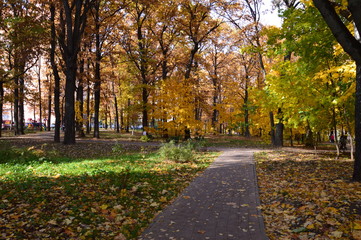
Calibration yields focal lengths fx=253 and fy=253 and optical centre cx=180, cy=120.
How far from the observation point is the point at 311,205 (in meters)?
5.05

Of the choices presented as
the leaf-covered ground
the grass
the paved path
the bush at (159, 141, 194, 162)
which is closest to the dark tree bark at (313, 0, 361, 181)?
the leaf-covered ground

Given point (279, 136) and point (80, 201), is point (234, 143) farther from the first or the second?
point (80, 201)

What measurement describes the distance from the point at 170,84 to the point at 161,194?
14.5 metres

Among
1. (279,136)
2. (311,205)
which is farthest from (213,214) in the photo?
(279,136)

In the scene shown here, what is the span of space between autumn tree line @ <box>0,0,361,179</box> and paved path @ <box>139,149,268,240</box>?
327cm

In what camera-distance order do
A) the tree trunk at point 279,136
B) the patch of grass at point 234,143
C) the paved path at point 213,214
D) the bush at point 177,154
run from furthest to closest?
the patch of grass at point 234,143 < the tree trunk at point 279,136 < the bush at point 177,154 < the paved path at point 213,214

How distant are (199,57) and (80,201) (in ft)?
78.0

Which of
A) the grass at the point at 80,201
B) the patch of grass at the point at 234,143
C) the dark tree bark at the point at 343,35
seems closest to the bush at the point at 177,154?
the grass at the point at 80,201

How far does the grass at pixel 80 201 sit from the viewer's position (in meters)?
3.98

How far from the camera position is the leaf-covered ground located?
13.1ft

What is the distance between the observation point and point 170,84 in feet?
65.4

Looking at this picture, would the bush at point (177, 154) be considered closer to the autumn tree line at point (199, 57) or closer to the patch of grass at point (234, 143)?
the autumn tree line at point (199, 57)

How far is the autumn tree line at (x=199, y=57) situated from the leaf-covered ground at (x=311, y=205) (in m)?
1.46

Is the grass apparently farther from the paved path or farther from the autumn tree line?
the autumn tree line
